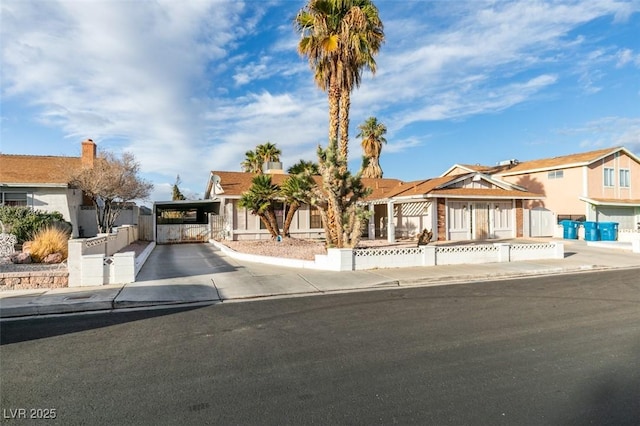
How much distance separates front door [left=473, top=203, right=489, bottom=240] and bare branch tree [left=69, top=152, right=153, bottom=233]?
20821 millimetres

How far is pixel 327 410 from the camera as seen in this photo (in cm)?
371

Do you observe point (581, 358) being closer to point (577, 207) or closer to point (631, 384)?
point (631, 384)

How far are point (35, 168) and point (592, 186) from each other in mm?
37567

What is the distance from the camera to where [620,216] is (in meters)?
28.8

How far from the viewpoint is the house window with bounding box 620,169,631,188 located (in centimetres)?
2965

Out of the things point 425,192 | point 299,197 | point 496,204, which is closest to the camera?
point 299,197

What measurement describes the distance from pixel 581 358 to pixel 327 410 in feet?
12.0

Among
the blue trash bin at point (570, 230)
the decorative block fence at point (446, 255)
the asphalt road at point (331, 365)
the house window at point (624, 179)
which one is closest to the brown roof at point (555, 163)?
the house window at point (624, 179)

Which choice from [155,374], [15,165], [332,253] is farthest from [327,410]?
[15,165]

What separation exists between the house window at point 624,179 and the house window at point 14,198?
40.9 meters

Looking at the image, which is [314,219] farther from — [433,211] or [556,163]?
[556,163]

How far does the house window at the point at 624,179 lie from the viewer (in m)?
29.6

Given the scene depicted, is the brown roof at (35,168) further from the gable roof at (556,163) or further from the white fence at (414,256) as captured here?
the gable roof at (556,163)

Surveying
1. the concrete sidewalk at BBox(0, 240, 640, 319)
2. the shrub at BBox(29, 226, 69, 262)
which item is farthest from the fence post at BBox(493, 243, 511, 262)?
the shrub at BBox(29, 226, 69, 262)
